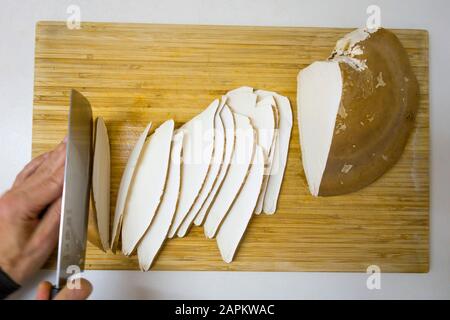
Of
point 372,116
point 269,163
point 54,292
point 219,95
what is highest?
point 219,95

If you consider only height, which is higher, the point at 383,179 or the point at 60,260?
the point at 383,179

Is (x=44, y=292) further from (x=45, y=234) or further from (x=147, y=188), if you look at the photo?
(x=147, y=188)

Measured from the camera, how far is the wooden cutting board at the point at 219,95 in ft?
4.76

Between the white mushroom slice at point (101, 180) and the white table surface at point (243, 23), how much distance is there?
19 centimetres

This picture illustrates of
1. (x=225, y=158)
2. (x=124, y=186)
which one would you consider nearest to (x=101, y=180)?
(x=124, y=186)

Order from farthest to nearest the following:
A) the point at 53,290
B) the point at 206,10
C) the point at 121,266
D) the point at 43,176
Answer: the point at 206,10 < the point at 121,266 < the point at 43,176 < the point at 53,290

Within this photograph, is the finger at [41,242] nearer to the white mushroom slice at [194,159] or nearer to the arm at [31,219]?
the arm at [31,219]

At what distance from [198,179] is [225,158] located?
0.12 m

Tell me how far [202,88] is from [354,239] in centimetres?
79

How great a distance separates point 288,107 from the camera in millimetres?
1475

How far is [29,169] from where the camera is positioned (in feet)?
4.52

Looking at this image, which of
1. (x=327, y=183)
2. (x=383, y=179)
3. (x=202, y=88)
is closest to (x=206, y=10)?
(x=202, y=88)

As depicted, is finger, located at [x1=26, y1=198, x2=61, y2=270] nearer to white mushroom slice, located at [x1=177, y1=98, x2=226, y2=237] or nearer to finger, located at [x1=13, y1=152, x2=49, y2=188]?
finger, located at [x1=13, y1=152, x2=49, y2=188]

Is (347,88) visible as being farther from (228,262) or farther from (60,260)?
(60,260)
